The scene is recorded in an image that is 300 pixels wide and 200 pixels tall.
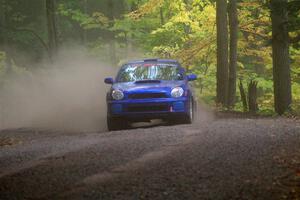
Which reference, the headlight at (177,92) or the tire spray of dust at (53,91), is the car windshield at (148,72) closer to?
the headlight at (177,92)

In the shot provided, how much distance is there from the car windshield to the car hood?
68 cm

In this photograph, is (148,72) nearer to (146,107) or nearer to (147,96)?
(147,96)

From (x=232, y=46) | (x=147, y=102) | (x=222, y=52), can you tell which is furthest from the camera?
(x=232, y=46)

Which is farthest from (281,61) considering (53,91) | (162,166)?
(53,91)

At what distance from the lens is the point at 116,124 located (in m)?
15.4

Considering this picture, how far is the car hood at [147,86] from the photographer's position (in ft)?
49.9

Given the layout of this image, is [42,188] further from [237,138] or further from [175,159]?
[237,138]

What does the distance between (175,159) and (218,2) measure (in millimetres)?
14758

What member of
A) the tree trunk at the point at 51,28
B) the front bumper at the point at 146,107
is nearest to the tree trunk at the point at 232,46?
the front bumper at the point at 146,107

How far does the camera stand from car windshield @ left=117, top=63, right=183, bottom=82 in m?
16.5

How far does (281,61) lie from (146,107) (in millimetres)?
5509

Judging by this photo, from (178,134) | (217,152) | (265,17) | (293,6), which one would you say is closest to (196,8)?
(265,17)

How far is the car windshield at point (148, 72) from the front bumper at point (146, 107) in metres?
1.39

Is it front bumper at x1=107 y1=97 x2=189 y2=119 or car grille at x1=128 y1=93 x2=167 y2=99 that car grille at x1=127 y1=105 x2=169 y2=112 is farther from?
car grille at x1=128 y1=93 x2=167 y2=99
